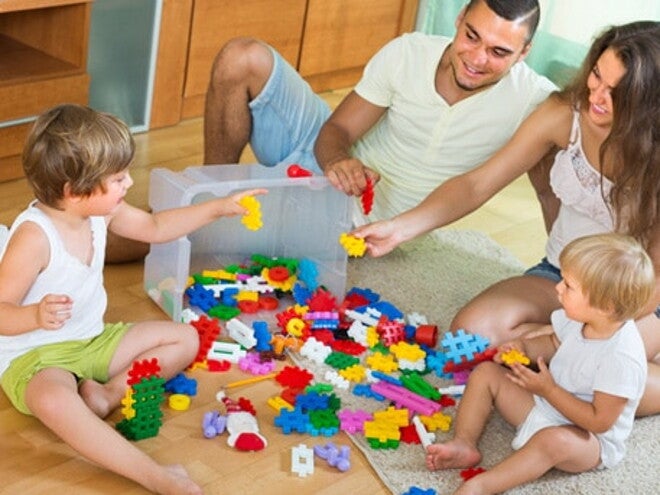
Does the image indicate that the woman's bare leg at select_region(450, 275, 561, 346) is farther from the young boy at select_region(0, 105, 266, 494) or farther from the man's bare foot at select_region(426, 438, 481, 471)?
the young boy at select_region(0, 105, 266, 494)

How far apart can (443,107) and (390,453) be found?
0.70m

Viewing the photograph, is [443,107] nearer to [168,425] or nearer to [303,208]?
[303,208]

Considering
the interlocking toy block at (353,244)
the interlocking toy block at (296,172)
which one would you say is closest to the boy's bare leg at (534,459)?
the interlocking toy block at (353,244)

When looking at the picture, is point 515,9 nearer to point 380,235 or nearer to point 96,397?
point 380,235

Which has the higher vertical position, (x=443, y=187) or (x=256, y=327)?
(x=443, y=187)

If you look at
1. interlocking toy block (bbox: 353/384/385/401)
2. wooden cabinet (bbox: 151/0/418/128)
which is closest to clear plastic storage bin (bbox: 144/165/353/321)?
interlocking toy block (bbox: 353/384/385/401)

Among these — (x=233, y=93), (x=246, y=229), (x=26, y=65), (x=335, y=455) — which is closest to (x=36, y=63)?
(x=26, y=65)

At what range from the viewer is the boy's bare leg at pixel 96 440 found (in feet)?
5.46

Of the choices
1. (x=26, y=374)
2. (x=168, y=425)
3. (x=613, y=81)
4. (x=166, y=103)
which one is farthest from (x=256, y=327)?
(x=166, y=103)

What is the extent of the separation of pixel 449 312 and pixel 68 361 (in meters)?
0.83

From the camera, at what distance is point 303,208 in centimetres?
229

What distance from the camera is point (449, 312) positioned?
91.9 inches

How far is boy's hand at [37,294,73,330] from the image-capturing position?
5.28 ft

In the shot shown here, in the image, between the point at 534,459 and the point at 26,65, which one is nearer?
the point at 534,459
